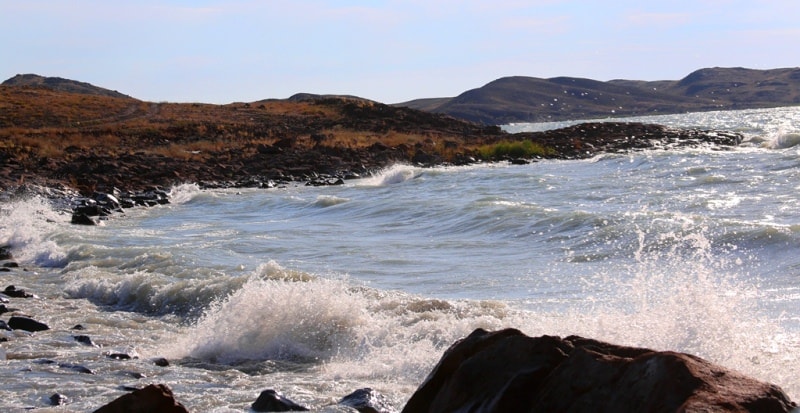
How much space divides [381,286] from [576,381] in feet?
24.1

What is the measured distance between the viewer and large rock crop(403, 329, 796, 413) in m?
4.12

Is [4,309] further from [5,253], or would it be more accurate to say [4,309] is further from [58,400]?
[5,253]

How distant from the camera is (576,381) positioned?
15.0ft

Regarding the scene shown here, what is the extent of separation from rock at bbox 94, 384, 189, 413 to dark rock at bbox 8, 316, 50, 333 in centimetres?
500

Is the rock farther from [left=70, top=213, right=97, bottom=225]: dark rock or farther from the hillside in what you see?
the hillside

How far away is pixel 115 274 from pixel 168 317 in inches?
126

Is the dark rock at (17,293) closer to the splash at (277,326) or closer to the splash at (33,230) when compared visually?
the splash at (33,230)

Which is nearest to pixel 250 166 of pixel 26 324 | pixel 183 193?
pixel 183 193

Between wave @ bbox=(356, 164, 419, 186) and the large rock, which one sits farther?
wave @ bbox=(356, 164, 419, 186)

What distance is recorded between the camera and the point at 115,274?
13609 mm

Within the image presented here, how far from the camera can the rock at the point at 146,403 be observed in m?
5.24

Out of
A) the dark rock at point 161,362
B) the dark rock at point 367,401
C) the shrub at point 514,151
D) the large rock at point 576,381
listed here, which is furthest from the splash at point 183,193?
the large rock at point 576,381

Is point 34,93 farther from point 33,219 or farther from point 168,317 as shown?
point 168,317

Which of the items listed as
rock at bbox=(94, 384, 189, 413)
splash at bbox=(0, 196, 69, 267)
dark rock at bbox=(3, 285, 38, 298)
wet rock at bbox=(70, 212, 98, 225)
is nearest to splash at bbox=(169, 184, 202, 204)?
splash at bbox=(0, 196, 69, 267)
